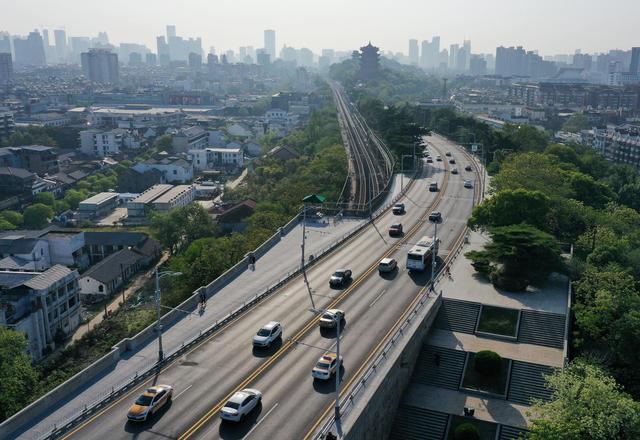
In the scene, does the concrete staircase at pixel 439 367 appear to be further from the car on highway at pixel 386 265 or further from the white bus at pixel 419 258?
the white bus at pixel 419 258

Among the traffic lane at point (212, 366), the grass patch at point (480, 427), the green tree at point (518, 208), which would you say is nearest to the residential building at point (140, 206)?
the traffic lane at point (212, 366)

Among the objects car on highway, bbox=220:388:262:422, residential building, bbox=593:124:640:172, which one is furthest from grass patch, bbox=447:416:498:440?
residential building, bbox=593:124:640:172

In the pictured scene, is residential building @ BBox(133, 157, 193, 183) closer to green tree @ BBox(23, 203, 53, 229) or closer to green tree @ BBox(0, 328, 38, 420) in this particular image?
green tree @ BBox(23, 203, 53, 229)

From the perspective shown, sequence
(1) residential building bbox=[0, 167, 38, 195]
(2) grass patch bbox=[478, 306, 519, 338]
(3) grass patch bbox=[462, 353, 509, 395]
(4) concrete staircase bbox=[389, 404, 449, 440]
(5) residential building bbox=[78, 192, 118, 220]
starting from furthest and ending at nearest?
(1) residential building bbox=[0, 167, 38, 195] → (5) residential building bbox=[78, 192, 118, 220] → (2) grass patch bbox=[478, 306, 519, 338] → (3) grass patch bbox=[462, 353, 509, 395] → (4) concrete staircase bbox=[389, 404, 449, 440]

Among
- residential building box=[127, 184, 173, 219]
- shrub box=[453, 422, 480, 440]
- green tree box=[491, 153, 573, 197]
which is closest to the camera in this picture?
shrub box=[453, 422, 480, 440]

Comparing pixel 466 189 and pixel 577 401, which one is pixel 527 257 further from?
pixel 466 189

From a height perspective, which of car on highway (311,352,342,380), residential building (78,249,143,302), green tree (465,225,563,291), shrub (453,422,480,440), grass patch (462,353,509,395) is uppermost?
green tree (465,225,563,291)
